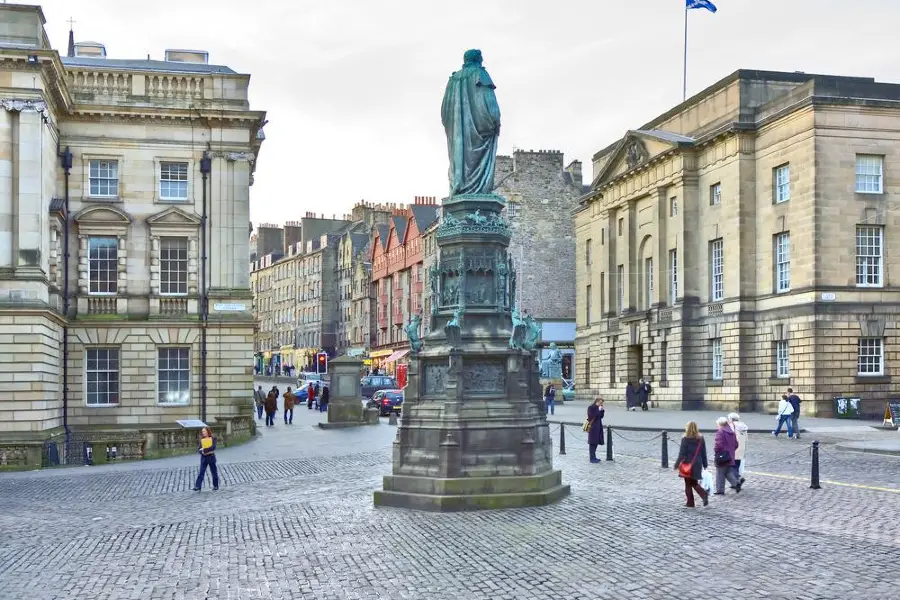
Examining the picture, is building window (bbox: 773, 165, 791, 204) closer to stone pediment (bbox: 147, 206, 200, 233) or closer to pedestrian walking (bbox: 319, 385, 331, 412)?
pedestrian walking (bbox: 319, 385, 331, 412)

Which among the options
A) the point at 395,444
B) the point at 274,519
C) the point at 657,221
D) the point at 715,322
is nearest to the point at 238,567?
the point at 274,519

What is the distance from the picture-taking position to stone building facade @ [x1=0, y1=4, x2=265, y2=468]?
37.4 m

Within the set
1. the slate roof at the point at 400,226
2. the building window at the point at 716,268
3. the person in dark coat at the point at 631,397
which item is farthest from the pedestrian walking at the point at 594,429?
the slate roof at the point at 400,226

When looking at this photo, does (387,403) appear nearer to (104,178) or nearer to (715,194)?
(104,178)

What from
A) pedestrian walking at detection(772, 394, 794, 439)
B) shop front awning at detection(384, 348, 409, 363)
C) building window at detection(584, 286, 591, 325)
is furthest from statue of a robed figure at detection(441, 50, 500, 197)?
shop front awning at detection(384, 348, 409, 363)

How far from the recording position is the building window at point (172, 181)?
38.8 metres

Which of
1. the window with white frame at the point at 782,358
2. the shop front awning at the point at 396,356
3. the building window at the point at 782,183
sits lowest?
the shop front awning at the point at 396,356

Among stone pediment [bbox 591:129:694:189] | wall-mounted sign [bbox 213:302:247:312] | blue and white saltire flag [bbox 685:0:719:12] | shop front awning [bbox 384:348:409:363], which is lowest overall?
shop front awning [bbox 384:348:409:363]

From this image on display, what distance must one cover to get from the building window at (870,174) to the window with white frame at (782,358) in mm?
7290

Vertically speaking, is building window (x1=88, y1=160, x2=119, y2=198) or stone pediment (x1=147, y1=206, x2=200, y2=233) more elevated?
building window (x1=88, y1=160, x2=119, y2=198)

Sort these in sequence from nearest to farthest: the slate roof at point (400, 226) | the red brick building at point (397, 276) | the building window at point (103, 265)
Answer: the building window at point (103, 265), the red brick building at point (397, 276), the slate roof at point (400, 226)

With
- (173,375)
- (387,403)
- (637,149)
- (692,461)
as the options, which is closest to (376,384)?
(387,403)

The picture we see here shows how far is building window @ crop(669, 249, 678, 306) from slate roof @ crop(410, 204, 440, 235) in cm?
4026

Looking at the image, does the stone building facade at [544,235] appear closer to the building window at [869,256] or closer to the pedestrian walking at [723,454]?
the building window at [869,256]
